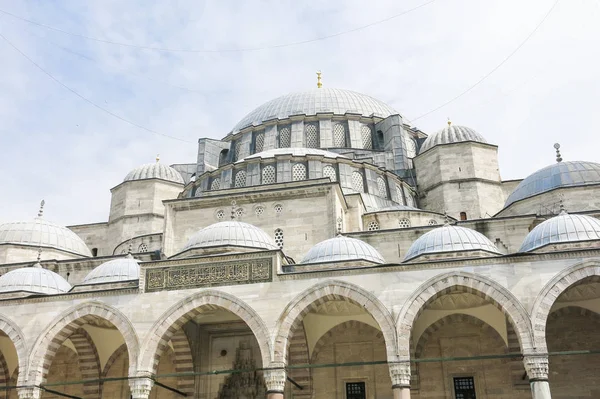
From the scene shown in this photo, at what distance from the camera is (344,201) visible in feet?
62.2

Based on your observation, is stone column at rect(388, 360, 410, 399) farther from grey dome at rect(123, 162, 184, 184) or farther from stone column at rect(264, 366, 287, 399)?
grey dome at rect(123, 162, 184, 184)

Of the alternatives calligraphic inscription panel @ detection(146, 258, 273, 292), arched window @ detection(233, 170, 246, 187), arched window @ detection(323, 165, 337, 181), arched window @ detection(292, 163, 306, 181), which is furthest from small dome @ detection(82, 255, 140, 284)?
arched window @ detection(323, 165, 337, 181)

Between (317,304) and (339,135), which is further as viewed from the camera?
(339,135)

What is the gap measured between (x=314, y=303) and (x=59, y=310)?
574 centimetres

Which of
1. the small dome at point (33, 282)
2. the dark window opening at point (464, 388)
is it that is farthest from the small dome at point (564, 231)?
the small dome at point (33, 282)

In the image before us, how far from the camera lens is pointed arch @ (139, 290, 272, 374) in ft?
44.6

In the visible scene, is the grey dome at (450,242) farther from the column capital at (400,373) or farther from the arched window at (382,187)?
the arched window at (382,187)

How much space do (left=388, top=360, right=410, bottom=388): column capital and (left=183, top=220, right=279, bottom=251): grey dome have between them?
14.4ft

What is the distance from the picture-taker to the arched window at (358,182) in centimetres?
A: 2128

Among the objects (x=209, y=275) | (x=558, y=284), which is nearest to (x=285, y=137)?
(x=209, y=275)

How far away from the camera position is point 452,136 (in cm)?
2391

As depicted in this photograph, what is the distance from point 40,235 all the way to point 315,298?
36.6 ft

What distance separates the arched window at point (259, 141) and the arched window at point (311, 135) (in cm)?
174

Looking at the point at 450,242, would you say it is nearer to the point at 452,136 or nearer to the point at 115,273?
the point at 115,273
